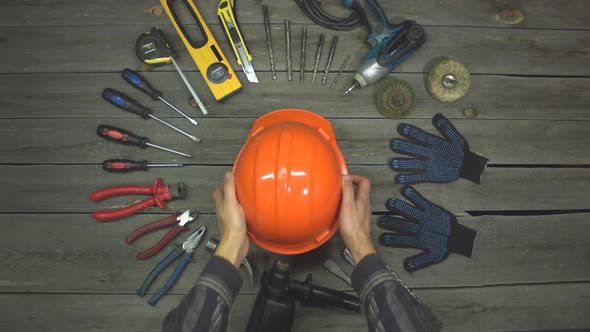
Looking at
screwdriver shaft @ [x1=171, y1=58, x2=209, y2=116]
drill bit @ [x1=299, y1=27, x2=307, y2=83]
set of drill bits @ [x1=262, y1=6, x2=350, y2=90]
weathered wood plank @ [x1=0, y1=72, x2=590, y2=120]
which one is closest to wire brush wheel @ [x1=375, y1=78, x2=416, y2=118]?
Result: weathered wood plank @ [x1=0, y1=72, x2=590, y2=120]

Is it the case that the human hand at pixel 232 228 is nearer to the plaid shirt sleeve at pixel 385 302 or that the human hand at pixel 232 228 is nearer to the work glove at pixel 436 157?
the plaid shirt sleeve at pixel 385 302

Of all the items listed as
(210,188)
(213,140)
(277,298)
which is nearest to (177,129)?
(213,140)

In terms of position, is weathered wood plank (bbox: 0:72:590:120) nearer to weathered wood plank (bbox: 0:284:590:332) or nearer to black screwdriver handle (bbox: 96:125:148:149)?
black screwdriver handle (bbox: 96:125:148:149)

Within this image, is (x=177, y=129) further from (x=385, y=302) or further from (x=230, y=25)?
(x=385, y=302)

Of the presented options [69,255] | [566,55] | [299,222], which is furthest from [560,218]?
[69,255]

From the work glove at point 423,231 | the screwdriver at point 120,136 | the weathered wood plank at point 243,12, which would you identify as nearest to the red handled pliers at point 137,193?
the screwdriver at point 120,136

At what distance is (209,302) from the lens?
847 millimetres

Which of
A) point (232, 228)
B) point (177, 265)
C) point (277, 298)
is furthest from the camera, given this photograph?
point (177, 265)

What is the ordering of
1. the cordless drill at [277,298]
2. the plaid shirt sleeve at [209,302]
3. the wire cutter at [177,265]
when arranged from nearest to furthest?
the plaid shirt sleeve at [209,302]
the cordless drill at [277,298]
the wire cutter at [177,265]

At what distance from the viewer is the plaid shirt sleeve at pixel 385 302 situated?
0.83 m

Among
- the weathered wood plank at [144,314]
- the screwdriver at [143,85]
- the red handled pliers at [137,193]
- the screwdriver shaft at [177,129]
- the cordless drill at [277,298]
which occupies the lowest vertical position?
the weathered wood plank at [144,314]

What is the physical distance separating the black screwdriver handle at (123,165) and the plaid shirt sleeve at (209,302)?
51cm


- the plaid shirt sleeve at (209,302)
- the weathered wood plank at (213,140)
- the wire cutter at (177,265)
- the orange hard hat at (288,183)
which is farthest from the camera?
the weathered wood plank at (213,140)

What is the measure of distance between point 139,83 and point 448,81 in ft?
3.76
